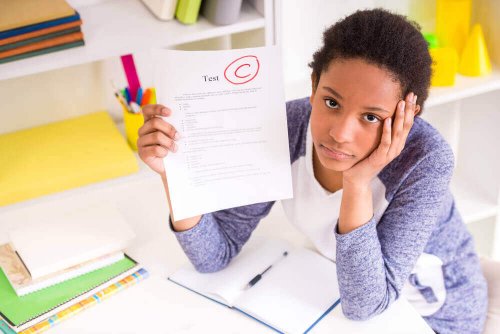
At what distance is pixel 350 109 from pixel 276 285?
15.4 inches

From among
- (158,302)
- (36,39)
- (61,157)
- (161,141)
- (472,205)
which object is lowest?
(472,205)

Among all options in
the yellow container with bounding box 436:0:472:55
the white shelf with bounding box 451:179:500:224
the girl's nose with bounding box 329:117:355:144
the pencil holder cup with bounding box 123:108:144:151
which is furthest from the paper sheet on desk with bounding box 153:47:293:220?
the white shelf with bounding box 451:179:500:224

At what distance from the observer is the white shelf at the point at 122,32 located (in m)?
1.38

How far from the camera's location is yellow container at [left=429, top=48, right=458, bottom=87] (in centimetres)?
181

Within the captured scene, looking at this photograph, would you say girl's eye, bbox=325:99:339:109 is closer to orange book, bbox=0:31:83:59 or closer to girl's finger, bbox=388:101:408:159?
girl's finger, bbox=388:101:408:159

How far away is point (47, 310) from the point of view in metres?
1.23

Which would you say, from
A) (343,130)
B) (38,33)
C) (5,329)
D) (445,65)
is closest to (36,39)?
(38,33)

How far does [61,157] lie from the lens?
1.60 m

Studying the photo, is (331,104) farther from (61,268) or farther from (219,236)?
(61,268)

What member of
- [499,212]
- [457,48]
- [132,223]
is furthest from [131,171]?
[499,212]

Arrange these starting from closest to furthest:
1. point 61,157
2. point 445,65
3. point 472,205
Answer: point 61,157 < point 445,65 < point 472,205

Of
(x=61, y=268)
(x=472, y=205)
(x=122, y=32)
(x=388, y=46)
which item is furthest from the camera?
(x=472, y=205)

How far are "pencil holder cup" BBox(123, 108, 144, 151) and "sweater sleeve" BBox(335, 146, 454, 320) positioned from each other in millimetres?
674

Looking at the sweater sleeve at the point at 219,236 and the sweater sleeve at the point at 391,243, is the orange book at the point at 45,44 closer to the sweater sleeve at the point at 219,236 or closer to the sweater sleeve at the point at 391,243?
the sweater sleeve at the point at 219,236
